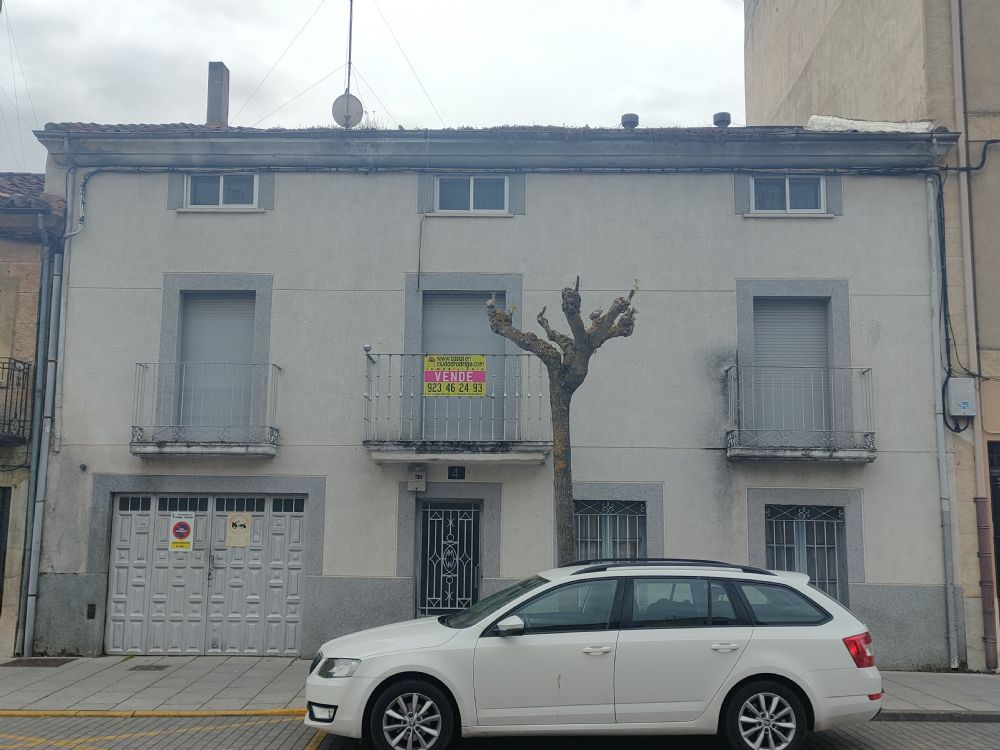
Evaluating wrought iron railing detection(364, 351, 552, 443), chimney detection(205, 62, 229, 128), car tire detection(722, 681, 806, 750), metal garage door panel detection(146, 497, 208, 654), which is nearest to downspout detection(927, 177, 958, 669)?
wrought iron railing detection(364, 351, 552, 443)

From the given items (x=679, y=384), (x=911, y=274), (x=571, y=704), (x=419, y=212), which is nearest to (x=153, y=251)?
(x=419, y=212)

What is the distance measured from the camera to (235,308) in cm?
1216

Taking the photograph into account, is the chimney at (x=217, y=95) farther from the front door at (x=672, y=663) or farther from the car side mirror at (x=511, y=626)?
the front door at (x=672, y=663)

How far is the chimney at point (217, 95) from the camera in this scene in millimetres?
13648

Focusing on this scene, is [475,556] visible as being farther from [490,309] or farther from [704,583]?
[704,583]

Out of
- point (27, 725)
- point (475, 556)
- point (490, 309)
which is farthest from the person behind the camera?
point (475, 556)

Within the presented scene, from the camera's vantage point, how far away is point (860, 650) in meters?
7.16

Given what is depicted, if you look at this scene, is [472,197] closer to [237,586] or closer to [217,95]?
[217,95]

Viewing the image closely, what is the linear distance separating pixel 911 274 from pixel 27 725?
11201mm

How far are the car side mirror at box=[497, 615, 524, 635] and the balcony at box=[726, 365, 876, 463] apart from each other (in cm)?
496

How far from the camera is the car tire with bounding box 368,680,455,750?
A: 22.7ft

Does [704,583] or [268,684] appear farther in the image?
[268,684]

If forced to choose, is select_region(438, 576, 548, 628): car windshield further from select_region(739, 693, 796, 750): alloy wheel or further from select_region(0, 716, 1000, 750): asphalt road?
select_region(739, 693, 796, 750): alloy wheel

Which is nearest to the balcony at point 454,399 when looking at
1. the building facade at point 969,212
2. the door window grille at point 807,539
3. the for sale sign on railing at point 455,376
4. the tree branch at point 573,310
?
the for sale sign on railing at point 455,376
